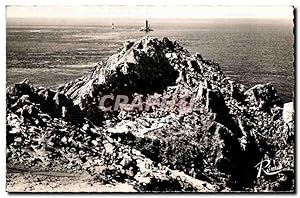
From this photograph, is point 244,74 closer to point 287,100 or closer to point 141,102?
point 287,100

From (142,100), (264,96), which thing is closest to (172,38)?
(142,100)

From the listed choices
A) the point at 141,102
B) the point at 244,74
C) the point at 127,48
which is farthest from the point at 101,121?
the point at 244,74

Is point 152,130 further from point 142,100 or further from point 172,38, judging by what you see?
point 172,38

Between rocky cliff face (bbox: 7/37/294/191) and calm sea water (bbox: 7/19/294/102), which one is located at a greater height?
calm sea water (bbox: 7/19/294/102)

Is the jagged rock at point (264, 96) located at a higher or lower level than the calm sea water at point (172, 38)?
lower

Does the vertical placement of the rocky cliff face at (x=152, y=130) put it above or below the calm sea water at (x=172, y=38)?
below

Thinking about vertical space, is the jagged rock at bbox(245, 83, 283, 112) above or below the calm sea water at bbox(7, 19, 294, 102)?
below
